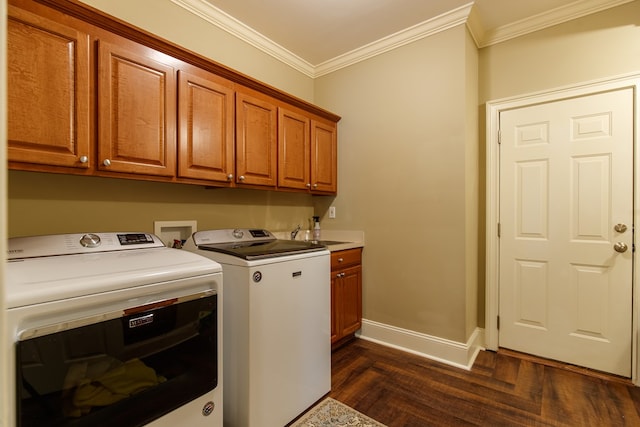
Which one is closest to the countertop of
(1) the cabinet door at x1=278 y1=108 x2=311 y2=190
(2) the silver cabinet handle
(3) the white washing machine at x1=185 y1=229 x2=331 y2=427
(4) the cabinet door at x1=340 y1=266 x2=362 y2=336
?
(4) the cabinet door at x1=340 y1=266 x2=362 y2=336

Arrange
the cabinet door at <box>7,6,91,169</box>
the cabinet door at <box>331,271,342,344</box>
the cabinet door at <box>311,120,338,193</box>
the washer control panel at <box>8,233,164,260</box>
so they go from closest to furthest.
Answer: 1. the cabinet door at <box>7,6,91,169</box>
2. the washer control panel at <box>8,233,164,260</box>
3. the cabinet door at <box>331,271,342,344</box>
4. the cabinet door at <box>311,120,338,193</box>

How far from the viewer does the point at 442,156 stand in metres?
2.32

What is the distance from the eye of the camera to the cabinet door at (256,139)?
79.7 inches

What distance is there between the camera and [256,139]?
2139 millimetres

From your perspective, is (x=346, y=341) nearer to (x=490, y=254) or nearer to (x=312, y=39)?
(x=490, y=254)

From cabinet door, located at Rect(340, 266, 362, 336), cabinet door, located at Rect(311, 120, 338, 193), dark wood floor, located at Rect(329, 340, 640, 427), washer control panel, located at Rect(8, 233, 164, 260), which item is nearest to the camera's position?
washer control panel, located at Rect(8, 233, 164, 260)

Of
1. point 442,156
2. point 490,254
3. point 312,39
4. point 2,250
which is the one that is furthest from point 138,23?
point 490,254

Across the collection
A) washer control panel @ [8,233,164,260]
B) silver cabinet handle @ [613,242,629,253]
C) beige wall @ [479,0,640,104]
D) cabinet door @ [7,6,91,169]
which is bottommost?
silver cabinet handle @ [613,242,629,253]

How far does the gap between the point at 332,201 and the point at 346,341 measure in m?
1.35

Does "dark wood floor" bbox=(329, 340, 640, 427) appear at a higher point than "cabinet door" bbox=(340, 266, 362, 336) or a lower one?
lower

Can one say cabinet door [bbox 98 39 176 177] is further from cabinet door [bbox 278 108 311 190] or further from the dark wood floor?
→ the dark wood floor

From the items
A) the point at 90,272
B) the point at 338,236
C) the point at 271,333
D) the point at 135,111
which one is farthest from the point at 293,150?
the point at 90,272

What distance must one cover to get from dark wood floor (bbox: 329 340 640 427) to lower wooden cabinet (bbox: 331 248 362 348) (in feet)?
0.77

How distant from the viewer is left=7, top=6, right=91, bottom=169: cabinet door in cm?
116
